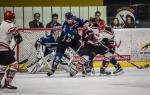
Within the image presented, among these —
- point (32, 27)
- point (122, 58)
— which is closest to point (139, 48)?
point (122, 58)

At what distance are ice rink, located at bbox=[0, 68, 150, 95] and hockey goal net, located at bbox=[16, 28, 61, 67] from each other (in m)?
0.67

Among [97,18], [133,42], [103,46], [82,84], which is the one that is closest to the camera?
[82,84]

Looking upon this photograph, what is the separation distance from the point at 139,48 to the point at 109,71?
1.61m

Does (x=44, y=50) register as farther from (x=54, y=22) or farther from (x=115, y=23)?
(x=115, y=23)

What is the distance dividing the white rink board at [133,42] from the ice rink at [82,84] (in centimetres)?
100

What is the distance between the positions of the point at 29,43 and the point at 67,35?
1.65 m

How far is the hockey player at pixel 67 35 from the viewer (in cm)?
1237

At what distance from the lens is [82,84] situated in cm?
1110

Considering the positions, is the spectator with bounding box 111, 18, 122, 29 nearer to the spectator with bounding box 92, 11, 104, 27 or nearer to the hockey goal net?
the spectator with bounding box 92, 11, 104, 27

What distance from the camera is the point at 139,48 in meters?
14.5

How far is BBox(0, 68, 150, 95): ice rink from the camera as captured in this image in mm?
9812

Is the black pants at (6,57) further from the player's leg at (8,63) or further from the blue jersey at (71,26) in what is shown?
the blue jersey at (71,26)

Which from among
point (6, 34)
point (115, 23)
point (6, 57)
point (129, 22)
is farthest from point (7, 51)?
point (129, 22)

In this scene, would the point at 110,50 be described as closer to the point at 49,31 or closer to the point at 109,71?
the point at 109,71
